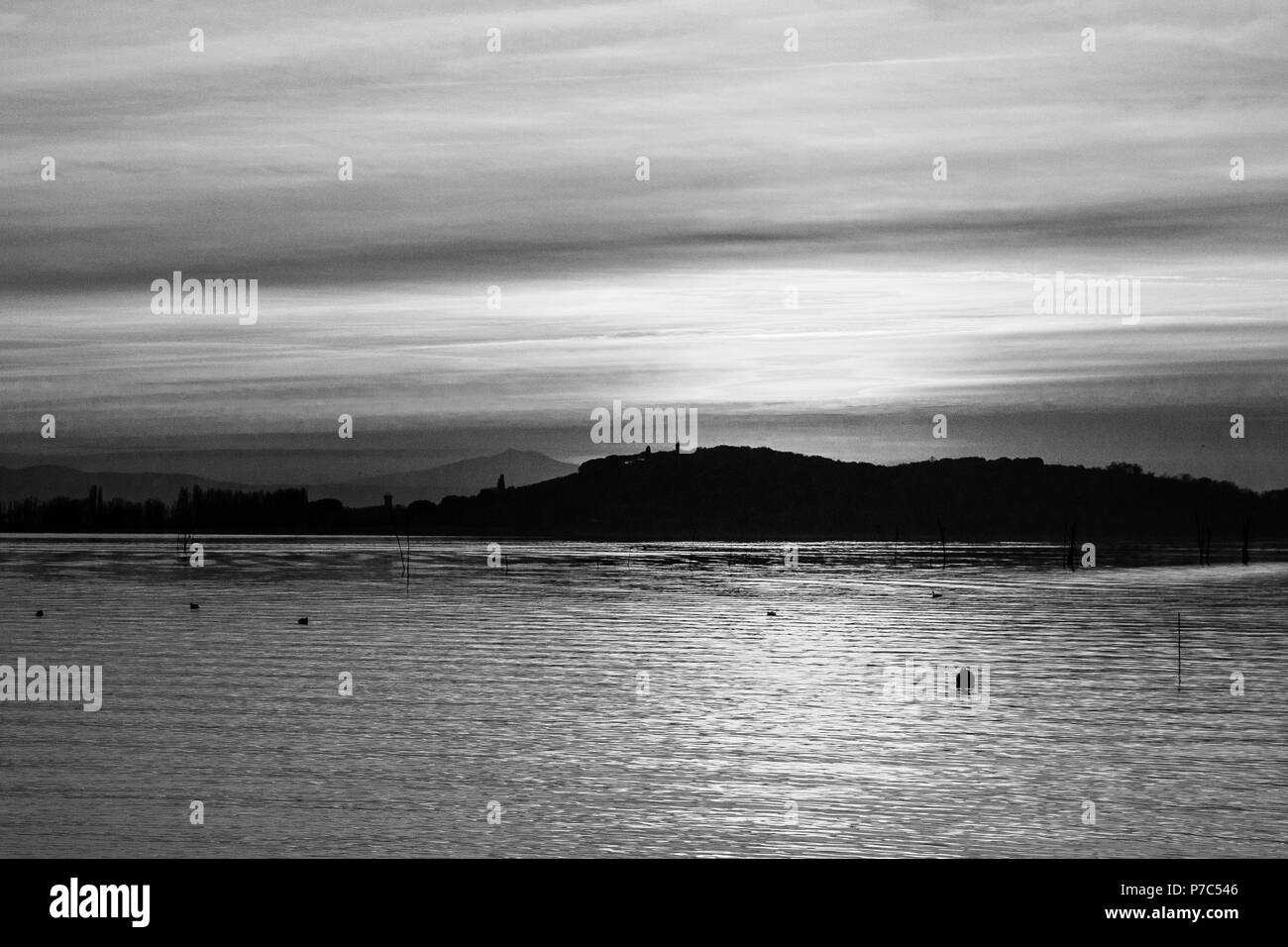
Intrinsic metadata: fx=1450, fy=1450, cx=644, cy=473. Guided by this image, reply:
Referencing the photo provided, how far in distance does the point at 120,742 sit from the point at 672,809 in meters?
15.0

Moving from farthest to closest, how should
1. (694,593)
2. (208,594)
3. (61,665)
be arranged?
(694,593)
(208,594)
(61,665)

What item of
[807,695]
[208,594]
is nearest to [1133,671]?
[807,695]

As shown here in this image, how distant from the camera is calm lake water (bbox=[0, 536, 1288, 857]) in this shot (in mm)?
25000


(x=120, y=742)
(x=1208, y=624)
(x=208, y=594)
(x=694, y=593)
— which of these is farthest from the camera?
(x=694, y=593)

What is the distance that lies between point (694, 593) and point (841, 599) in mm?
12071

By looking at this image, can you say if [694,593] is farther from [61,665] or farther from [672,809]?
[672,809]

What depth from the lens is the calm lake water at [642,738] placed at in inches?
984

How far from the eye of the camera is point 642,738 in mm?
35344

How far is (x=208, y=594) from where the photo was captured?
3826 inches
